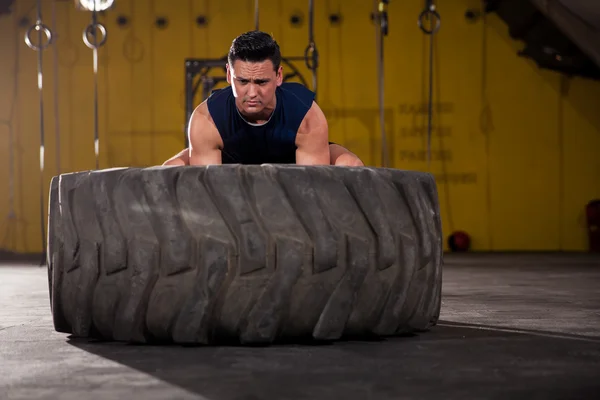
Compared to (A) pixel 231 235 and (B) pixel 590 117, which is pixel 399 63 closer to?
(B) pixel 590 117

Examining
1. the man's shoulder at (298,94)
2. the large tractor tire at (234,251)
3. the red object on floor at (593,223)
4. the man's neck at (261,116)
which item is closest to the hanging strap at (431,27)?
the red object on floor at (593,223)

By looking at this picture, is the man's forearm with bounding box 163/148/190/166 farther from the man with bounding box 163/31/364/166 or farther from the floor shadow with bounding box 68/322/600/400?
the floor shadow with bounding box 68/322/600/400

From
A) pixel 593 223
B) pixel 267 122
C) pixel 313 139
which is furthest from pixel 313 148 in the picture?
pixel 593 223

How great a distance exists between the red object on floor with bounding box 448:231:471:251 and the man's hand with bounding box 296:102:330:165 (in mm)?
4364

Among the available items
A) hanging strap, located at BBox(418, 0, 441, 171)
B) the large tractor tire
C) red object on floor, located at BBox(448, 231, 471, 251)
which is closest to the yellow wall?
red object on floor, located at BBox(448, 231, 471, 251)

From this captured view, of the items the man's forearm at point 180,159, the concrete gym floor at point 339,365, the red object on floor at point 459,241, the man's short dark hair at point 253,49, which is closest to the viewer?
the concrete gym floor at point 339,365

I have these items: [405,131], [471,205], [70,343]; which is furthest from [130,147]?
[70,343]

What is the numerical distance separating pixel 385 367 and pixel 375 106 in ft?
17.6

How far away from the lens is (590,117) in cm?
653

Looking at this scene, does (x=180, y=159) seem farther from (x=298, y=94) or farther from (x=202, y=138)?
(x=298, y=94)

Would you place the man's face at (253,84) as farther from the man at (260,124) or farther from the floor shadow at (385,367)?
the floor shadow at (385,367)

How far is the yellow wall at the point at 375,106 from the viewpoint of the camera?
6.54 m

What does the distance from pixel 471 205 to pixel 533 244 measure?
0.59 m

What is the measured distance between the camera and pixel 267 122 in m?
2.12
